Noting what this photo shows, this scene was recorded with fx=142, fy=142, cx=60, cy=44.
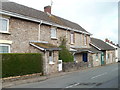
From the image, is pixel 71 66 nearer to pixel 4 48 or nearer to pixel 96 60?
pixel 4 48

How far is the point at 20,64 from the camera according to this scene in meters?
12.2

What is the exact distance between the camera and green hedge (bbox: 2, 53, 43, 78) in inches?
441

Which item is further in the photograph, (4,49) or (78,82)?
(4,49)

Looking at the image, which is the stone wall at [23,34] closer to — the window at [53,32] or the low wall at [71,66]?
the window at [53,32]

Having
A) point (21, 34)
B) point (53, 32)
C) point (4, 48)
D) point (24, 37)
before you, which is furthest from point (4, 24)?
point (53, 32)

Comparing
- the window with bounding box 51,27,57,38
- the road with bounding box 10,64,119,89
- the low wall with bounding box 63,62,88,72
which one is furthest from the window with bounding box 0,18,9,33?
the low wall with bounding box 63,62,88,72

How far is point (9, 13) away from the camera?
527 inches

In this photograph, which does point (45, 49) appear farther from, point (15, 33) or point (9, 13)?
point (9, 13)

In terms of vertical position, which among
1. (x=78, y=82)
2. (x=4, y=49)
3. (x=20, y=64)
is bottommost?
(x=78, y=82)

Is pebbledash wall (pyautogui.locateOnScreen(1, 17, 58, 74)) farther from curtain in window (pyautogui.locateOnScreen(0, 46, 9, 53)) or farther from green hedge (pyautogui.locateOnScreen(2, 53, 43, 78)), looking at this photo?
green hedge (pyautogui.locateOnScreen(2, 53, 43, 78))

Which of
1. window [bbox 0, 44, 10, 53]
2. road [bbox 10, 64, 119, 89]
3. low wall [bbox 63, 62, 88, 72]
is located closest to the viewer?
road [bbox 10, 64, 119, 89]

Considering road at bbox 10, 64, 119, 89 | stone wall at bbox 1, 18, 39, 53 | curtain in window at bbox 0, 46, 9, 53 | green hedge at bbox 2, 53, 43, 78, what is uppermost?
stone wall at bbox 1, 18, 39, 53

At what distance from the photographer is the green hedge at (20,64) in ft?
36.8

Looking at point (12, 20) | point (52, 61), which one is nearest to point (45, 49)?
point (52, 61)
